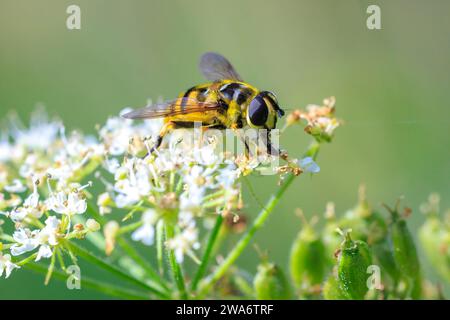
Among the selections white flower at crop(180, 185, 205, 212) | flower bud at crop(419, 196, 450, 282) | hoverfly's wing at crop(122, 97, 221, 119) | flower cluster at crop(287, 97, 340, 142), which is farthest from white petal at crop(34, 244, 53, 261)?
flower bud at crop(419, 196, 450, 282)

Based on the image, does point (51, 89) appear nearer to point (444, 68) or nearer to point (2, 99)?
point (2, 99)

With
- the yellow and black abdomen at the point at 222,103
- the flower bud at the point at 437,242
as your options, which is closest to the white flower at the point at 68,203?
the yellow and black abdomen at the point at 222,103

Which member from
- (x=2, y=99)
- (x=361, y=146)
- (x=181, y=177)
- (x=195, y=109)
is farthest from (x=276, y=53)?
(x=181, y=177)

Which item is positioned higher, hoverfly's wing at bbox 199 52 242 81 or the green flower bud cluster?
hoverfly's wing at bbox 199 52 242 81

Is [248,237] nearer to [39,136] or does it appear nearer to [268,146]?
[268,146]

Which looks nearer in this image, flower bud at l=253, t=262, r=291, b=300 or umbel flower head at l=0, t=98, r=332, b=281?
umbel flower head at l=0, t=98, r=332, b=281

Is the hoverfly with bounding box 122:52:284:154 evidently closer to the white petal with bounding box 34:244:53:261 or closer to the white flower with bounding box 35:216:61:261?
the white flower with bounding box 35:216:61:261

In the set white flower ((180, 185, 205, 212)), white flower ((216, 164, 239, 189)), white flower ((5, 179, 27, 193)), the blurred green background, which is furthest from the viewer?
the blurred green background
